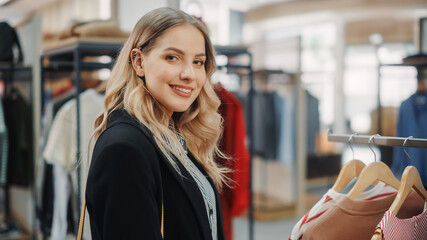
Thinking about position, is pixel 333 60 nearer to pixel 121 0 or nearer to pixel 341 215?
pixel 121 0

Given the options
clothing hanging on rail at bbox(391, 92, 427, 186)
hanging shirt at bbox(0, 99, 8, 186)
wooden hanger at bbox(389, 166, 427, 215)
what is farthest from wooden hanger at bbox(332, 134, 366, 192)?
hanging shirt at bbox(0, 99, 8, 186)

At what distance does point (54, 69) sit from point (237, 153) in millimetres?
1565

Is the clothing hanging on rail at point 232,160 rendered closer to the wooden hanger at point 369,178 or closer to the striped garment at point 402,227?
the wooden hanger at point 369,178

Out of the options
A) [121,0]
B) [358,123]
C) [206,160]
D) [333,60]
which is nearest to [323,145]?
[333,60]

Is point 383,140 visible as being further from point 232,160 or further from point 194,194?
point 232,160

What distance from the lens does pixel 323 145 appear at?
7492 mm

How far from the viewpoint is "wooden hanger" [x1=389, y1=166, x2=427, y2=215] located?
133 cm

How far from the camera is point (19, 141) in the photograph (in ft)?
13.9

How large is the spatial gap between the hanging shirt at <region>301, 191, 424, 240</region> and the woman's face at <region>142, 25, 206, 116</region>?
57 centimetres

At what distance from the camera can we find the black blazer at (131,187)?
1.16 metres

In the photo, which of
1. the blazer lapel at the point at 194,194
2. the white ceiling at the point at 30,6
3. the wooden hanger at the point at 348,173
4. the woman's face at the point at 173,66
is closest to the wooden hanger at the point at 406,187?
the wooden hanger at the point at 348,173

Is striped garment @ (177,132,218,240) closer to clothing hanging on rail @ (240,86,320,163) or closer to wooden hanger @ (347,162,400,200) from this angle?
wooden hanger @ (347,162,400,200)

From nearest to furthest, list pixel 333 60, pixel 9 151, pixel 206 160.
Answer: pixel 206 160 → pixel 9 151 → pixel 333 60

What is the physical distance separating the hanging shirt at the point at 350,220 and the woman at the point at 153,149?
34 centimetres
